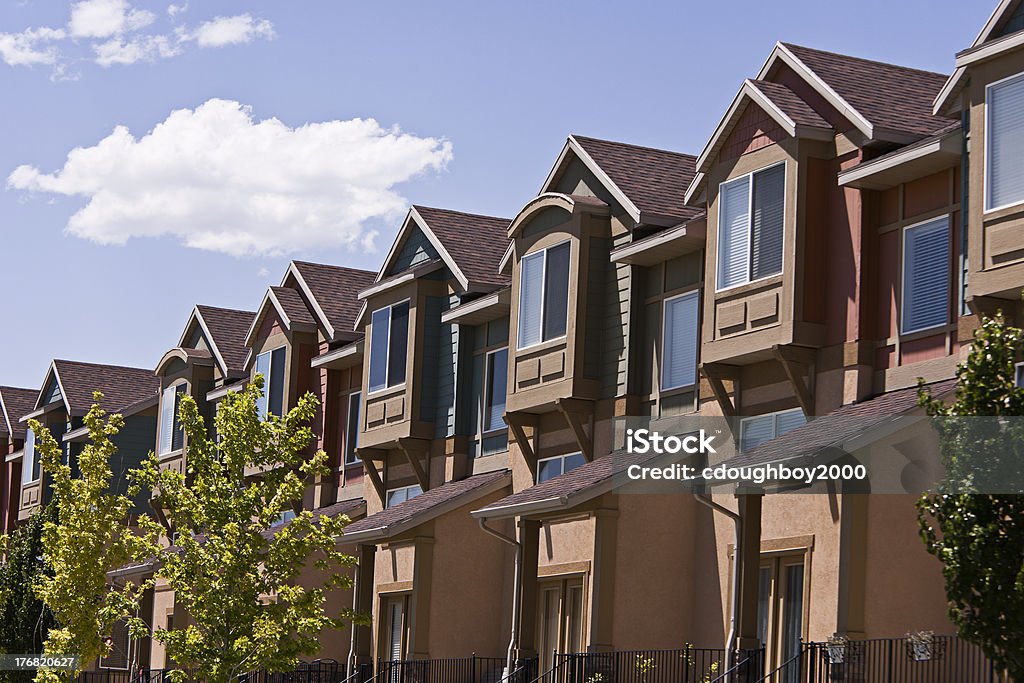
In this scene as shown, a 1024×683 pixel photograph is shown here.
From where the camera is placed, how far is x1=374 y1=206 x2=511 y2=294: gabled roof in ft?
113

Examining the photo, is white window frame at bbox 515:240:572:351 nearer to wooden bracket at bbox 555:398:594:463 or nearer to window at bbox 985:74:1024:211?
wooden bracket at bbox 555:398:594:463

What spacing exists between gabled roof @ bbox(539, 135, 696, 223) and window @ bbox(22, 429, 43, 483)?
102 feet

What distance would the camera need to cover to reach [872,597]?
2150 cm

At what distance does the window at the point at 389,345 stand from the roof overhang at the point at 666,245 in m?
8.14

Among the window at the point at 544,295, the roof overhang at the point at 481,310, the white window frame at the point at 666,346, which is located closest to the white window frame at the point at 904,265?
the white window frame at the point at 666,346

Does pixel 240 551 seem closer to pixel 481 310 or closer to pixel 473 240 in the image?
pixel 481 310

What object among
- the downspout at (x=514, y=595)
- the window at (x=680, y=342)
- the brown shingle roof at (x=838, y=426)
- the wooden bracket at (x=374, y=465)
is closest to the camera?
the brown shingle roof at (x=838, y=426)

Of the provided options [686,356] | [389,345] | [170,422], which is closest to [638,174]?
[686,356]

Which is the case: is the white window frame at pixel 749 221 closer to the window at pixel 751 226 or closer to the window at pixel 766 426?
the window at pixel 751 226

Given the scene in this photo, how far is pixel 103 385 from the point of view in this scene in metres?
57.1

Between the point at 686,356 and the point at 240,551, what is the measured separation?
8067 millimetres

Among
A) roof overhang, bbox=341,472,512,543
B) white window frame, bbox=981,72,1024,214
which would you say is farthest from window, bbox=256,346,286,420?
white window frame, bbox=981,72,1024,214

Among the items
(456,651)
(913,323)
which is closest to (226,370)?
(456,651)

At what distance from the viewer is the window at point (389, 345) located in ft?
118
